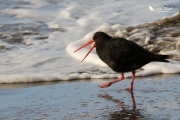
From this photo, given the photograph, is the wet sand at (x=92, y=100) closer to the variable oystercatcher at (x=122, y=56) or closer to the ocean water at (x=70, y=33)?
the variable oystercatcher at (x=122, y=56)

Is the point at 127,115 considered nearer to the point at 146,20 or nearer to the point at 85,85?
the point at 85,85

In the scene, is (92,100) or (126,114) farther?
(92,100)

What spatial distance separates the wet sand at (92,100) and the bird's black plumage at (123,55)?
29cm

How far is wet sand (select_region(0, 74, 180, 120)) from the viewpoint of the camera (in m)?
4.68

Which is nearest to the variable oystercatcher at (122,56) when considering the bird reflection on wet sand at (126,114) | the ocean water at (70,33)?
the ocean water at (70,33)

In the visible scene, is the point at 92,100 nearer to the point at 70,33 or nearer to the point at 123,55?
the point at 123,55

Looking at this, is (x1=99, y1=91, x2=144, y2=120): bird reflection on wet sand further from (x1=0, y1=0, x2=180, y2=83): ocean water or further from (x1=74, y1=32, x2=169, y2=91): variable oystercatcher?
(x1=0, y1=0, x2=180, y2=83): ocean water

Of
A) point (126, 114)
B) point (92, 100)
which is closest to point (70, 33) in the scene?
point (92, 100)

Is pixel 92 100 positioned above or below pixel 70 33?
below

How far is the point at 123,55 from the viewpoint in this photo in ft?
19.7

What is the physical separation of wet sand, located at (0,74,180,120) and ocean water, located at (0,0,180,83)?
0.43 meters

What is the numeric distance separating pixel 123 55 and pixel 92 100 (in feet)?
3.01

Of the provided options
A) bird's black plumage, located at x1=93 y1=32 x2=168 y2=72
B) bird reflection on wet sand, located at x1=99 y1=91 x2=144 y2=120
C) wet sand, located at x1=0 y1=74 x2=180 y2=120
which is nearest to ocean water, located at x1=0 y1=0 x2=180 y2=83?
wet sand, located at x1=0 y1=74 x2=180 y2=120

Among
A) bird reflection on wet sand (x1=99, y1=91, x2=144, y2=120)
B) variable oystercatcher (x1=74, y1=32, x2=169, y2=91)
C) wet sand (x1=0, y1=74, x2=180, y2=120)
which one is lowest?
bird reflection on wet sand (x1=99, y1=91, x2=144, y2=120)
